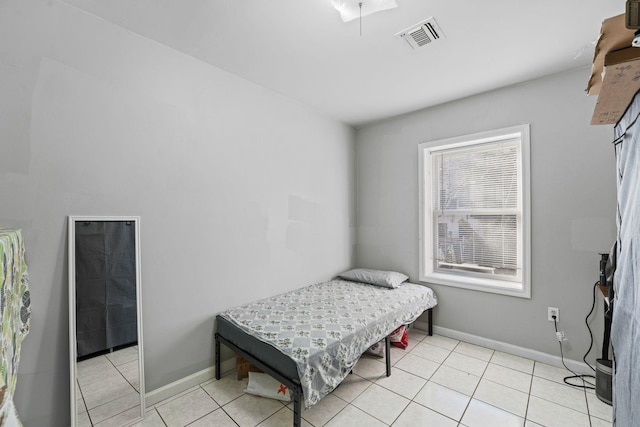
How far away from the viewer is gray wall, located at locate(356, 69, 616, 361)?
2207 mm

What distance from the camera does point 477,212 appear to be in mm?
2928

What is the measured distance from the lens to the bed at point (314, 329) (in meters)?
1.62

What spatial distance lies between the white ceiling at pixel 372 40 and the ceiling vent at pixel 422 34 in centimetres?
4

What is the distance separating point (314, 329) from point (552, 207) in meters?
2.29

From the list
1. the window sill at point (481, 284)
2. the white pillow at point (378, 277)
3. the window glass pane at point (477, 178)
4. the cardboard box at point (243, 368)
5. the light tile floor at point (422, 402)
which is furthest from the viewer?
the white pillow at point (378, 277)

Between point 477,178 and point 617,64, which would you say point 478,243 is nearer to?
point 477,178

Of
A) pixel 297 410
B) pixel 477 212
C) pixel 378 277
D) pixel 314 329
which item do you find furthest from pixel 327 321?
pixel 477 212

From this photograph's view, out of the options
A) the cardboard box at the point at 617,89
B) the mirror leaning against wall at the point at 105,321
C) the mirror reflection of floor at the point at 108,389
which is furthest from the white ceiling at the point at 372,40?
the mirror reflection of floor at the point at 108,389

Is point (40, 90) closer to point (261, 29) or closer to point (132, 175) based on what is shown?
point (132, 175)

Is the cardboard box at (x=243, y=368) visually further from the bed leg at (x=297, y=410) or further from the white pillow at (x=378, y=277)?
the white pillow at (x=378, y=277)

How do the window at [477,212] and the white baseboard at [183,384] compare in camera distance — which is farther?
the window at [477,212]

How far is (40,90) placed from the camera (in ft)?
5.00

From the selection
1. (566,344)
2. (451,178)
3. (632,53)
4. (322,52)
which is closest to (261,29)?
(322,52)

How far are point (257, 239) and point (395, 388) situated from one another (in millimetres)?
1654
